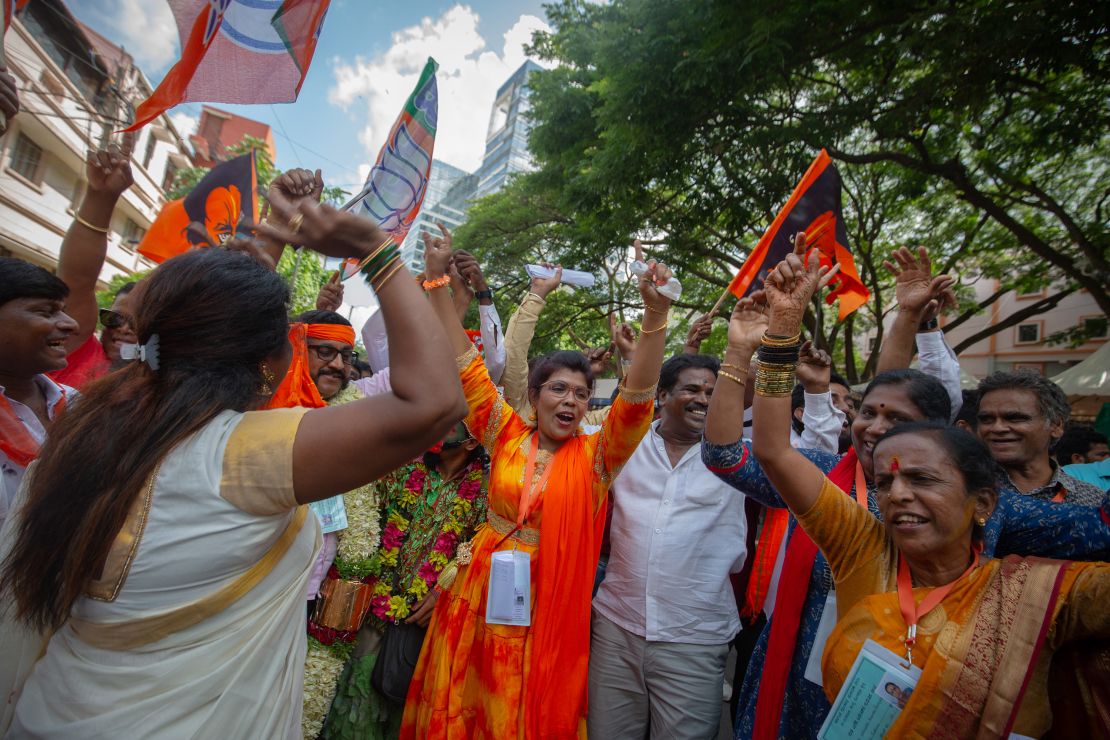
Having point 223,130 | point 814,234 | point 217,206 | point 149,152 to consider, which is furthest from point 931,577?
point 223,130

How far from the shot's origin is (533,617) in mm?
2480

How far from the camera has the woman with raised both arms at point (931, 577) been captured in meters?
1.37

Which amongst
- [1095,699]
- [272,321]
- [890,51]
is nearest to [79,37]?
[890,51]

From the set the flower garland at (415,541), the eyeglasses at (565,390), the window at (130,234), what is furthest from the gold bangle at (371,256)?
the window at (130,234)

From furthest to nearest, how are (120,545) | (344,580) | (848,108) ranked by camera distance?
(848,108)
(344,580)
(120,545)

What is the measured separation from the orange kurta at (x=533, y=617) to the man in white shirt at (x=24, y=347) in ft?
4.69

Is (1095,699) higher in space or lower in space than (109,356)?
lower

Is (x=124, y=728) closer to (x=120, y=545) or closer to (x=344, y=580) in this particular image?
(x=120, y=545)

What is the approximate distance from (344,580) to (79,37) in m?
16.6

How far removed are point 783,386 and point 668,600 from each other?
1184mm

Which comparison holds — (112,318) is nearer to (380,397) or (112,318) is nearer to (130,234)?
(380,397)

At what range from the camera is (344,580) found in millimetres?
2732

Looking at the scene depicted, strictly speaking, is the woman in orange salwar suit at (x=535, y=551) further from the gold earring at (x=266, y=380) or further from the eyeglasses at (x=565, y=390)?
the gold earring at (x=266, y=380)

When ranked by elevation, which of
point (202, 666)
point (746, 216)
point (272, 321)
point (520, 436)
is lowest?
point (202, 666)
